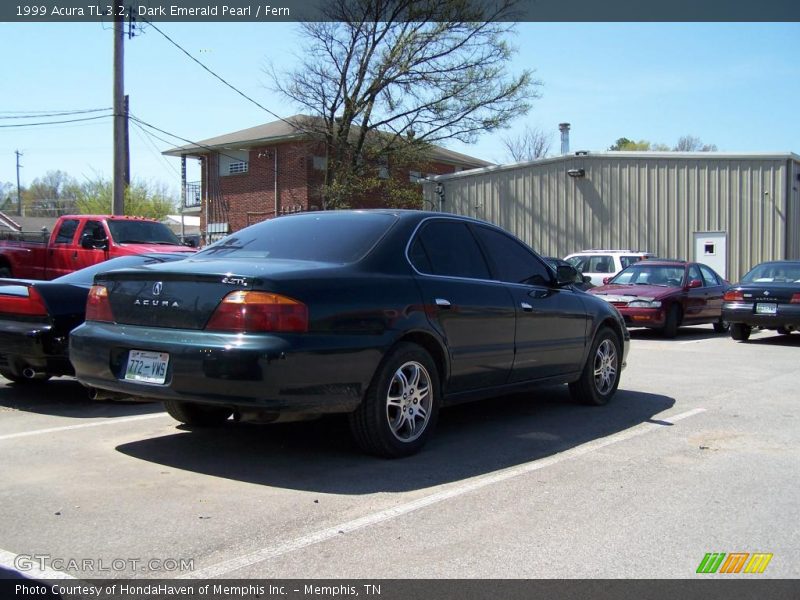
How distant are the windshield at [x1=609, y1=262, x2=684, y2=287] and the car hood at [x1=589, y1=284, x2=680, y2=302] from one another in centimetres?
A: 46

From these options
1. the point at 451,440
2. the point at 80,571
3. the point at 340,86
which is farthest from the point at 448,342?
the point at 340,86

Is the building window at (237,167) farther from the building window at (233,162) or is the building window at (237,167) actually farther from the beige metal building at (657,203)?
the beige metal building at (657,203)

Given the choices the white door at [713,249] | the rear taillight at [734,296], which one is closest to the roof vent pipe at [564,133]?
the white door at [713,249]

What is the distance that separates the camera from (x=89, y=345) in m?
5.13

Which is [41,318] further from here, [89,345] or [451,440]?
[451,440]

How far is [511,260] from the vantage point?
664cm

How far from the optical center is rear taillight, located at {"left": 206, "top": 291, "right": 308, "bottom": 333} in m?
4.59

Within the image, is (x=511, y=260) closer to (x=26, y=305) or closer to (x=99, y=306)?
(x=99, y=306)

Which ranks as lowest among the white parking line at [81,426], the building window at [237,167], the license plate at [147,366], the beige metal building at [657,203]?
the white parking line at [81,426]

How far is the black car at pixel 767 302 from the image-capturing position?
45.5 feet

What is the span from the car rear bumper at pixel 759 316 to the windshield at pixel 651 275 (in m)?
1.31

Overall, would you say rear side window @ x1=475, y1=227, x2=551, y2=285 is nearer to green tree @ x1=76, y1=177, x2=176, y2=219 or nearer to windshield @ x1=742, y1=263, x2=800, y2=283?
windshield @ x1=742, y1=263, x2=800, y2=283

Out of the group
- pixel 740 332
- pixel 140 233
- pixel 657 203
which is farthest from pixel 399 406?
pixel 657 203

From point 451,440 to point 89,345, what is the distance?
2.63m
